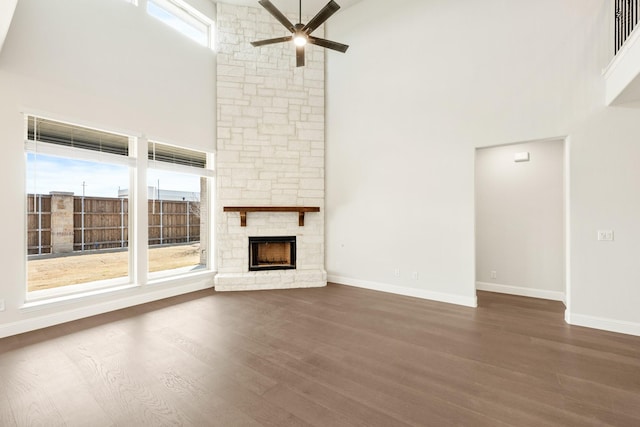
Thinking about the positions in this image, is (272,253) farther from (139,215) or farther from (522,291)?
(522,291)

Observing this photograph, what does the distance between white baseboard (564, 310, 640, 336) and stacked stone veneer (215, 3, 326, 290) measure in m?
3.58

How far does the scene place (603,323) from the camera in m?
3.25

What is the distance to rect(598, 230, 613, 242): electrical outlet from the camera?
324 cm

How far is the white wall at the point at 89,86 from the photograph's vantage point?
3084 millimetres

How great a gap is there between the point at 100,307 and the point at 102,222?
1186mm

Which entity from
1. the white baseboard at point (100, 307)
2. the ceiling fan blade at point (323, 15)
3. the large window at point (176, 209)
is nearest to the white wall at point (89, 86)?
the white baseboard at point (100, 307)

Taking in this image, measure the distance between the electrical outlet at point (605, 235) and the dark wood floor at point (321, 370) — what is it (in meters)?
1.08

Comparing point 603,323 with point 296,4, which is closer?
point 603,323

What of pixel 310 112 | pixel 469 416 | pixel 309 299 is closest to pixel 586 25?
pixel 310 112

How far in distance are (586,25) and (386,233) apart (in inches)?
145

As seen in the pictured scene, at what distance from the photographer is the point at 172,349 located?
2773 mm

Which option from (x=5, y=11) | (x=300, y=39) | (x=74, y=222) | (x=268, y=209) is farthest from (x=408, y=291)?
(x=5, y=11)

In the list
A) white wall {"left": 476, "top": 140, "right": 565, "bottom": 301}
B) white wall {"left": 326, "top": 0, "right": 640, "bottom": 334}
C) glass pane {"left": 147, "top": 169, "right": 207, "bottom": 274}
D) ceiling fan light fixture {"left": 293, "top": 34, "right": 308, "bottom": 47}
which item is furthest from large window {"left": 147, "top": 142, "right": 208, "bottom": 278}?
white wall {"left": 476, "top": 140, "right": 565, "bottom": 301}

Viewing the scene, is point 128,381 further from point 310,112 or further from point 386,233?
point 310,112
